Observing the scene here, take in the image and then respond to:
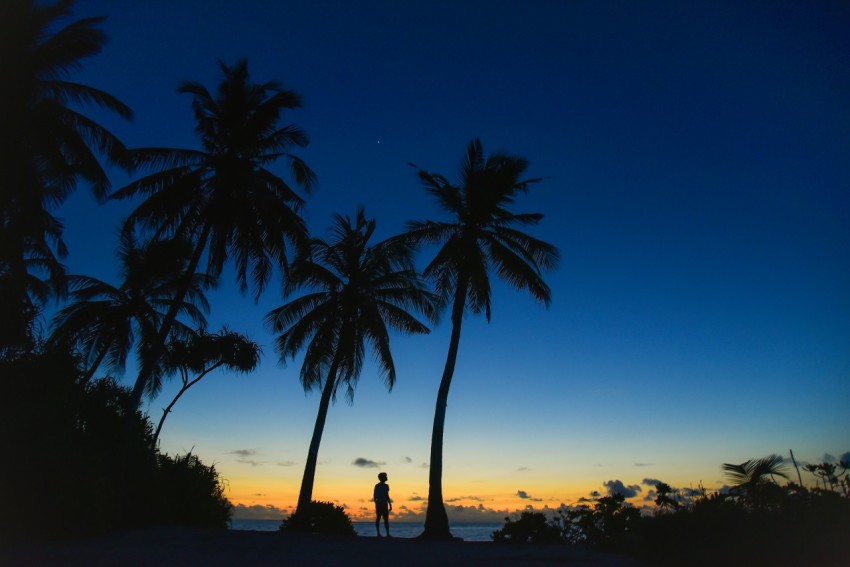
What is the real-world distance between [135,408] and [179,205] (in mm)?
6512

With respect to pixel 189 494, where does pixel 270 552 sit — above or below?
below

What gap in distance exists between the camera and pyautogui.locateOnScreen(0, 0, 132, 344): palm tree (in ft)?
52.1

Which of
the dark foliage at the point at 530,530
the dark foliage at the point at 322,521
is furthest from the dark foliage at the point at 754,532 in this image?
the dark foliage at the point at 322,521

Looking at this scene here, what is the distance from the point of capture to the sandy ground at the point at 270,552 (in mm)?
9320

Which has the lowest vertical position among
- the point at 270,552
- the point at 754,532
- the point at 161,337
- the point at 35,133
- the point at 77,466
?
the point at 270,552

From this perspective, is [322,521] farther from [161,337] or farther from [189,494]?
[161,337]

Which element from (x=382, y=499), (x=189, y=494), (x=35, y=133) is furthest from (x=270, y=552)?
(x=35, y=133)

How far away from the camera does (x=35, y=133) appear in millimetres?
16219

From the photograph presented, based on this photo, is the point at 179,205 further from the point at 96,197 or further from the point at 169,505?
the point at 169,505

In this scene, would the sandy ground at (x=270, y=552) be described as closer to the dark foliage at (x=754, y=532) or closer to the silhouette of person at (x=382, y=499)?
the dark foliage at (x=754, y=532)

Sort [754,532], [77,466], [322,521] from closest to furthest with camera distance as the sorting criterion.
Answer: [754,532] → [77,466] → [322,521]

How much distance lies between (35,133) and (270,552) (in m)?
14.3

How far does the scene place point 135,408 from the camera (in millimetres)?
15641

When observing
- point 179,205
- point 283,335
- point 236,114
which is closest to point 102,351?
point 283,335
